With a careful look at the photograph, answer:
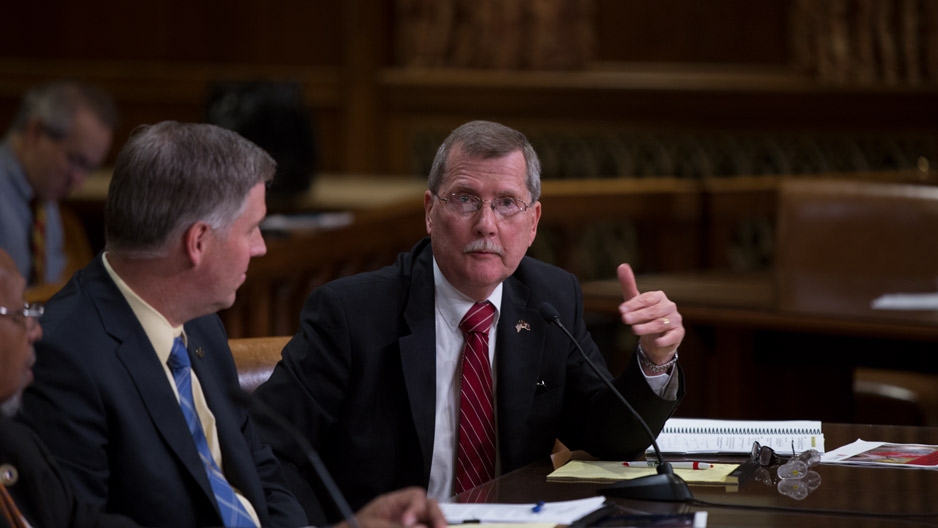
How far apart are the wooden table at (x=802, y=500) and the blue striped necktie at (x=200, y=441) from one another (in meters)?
0.40

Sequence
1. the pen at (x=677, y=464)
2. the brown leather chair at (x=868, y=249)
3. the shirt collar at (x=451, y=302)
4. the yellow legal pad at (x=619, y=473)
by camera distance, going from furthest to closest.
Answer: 1. the brown leather chair at (x=868, y=249)
2. the shirt collar at (x=451, y=302)
3. the pen at (x=677, y=464)
4. the yellow legal pad at (x=619, y=473)

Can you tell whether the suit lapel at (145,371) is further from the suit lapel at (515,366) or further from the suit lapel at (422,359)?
the suit lapel at (515,366)

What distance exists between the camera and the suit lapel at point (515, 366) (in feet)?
9.49

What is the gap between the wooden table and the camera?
88.9 inches

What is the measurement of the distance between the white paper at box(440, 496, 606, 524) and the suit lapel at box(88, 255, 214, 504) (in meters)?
0.41

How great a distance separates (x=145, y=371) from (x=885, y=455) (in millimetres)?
1445

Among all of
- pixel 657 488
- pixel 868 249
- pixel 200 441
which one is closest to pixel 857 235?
pixel 868 249

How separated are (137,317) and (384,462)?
74 cm

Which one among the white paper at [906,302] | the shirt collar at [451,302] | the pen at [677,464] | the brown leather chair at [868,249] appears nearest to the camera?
the pen at [677,464]

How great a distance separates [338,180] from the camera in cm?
855

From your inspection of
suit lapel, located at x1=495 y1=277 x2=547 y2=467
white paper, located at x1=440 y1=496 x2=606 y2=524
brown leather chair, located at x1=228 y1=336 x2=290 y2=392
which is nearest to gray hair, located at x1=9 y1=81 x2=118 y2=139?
brown leather chair, located at x1=228 y1=336 x2=290 y2=392

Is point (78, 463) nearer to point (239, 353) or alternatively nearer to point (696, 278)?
point (239, 353)

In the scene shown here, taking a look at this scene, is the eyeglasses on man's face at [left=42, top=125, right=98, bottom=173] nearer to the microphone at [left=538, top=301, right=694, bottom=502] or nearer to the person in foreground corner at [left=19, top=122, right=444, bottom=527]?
the person in foreground corner at [left=19, top=122, right=444, bottom=527]

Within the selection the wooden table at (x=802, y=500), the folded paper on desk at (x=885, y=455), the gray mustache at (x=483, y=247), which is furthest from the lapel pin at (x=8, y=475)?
the folded paper on desk at (x=885, y=455)
